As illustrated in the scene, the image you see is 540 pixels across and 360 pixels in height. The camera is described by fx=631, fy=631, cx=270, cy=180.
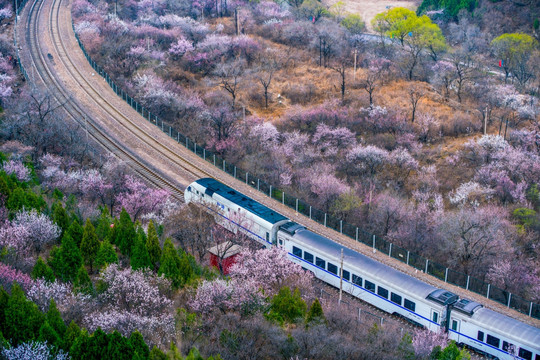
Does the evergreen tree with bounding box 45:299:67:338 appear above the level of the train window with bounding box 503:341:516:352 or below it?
above

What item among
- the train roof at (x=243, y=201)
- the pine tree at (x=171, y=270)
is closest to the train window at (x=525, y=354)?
the train roof at (x=243, y=201)

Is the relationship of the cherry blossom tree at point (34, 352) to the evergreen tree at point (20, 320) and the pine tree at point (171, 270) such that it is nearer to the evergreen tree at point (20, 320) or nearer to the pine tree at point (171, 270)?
the evergreen tree at point (20, 320)

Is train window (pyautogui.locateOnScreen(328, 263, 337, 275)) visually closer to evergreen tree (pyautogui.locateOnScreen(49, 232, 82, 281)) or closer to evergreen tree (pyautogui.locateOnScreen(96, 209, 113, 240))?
evergreen tree (pyautogui.locateOnScreen(96, 209, 113, 240))

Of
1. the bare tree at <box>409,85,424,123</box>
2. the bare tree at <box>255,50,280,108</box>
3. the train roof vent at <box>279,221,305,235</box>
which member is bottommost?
the train roof vent at <box>279,221,305,235</box>

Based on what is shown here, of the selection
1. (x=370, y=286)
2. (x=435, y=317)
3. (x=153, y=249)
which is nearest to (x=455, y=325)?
(x=435, y=317)

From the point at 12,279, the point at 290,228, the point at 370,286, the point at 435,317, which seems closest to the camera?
the point at 12,279

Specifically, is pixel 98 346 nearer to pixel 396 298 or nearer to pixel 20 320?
pixel 20 320

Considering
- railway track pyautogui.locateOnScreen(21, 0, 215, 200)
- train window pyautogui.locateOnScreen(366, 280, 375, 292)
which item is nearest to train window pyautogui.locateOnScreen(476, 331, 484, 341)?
train window pyautogui.locateOnScreen(366, 280, 375, 292)
